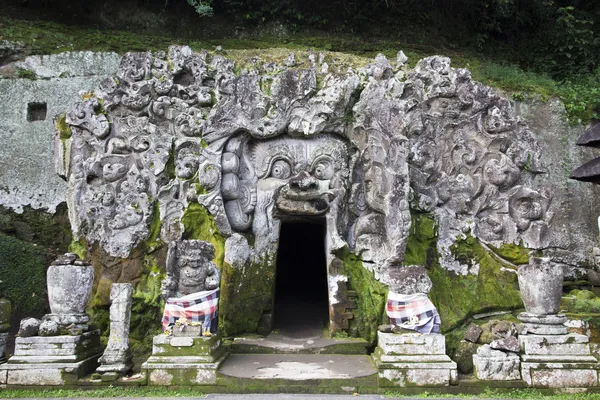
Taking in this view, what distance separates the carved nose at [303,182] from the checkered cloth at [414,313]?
2863 mm

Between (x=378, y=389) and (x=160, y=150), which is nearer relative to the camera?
(x=378, y=389)

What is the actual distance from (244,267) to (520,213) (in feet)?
17.9

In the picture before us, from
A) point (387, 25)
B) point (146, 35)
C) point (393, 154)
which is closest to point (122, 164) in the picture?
point (393, 154)

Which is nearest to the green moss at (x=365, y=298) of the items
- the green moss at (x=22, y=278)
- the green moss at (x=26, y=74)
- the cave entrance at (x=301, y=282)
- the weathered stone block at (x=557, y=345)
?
the cave entrance at (x=301, y=282)

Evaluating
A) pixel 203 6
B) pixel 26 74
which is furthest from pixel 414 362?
pixel 26 74

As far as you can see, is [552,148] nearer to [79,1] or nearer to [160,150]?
[160,150]

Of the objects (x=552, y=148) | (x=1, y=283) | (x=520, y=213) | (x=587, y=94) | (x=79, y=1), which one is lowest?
(x=1, y=283)

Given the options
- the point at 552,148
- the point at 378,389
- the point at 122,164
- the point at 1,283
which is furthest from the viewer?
the point at 552,148

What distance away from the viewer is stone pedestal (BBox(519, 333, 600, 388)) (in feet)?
22.2

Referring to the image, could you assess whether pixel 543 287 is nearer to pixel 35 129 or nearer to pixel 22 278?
pixel 22 278

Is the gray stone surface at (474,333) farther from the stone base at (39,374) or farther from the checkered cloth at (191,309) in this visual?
the stone base at (39,374)

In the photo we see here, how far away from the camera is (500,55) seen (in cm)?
1662

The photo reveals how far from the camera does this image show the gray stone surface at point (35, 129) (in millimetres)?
13359

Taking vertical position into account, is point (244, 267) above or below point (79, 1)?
below
